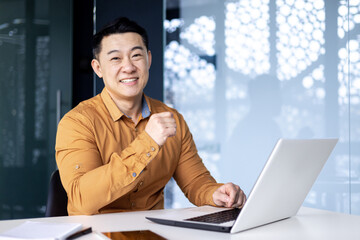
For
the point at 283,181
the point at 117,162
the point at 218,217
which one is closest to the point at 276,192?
Result: the point at 283,181

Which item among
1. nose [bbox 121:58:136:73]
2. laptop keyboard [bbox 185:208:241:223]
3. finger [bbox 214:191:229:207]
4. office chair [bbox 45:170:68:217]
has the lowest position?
office chair [bbox 45:170:68:217]

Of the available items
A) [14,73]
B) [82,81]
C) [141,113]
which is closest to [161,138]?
[141,113]

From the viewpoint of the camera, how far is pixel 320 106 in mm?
3195

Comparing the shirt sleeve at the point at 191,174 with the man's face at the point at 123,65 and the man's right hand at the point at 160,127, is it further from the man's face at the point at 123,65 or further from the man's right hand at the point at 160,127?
the man's right hand at the point at 160,127

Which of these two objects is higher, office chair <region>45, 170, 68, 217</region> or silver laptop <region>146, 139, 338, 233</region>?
silver laptop <region>146, 139, 338, 233</region>

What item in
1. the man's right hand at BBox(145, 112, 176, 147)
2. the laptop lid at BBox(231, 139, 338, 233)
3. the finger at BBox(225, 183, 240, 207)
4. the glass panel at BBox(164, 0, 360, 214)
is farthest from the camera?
the glass panel at BBox(164, 0, 360, 214)

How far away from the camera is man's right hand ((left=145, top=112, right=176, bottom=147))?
1.41 m

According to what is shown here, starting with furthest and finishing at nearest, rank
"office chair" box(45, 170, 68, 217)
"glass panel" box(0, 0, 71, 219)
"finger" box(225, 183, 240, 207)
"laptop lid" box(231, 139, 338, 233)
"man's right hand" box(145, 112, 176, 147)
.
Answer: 1. "glass panel" box(0, 0, 71, 219)
2. "office chair" box(45, 170, 68, 217)
3. "finger" box(225, 183, 240, 207)
4. "man's right hand" box(145, 112, 176, 147)
5. "laptop lid" box(231, 139, 338, 233)

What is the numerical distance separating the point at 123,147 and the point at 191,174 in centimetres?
35

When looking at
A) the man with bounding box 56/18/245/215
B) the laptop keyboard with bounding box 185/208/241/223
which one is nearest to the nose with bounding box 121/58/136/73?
the man with bounding box 56/18/245/215

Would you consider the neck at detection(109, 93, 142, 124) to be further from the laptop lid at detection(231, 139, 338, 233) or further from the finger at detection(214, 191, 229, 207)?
the laptop lid at detection(231, 139, 338, 233)

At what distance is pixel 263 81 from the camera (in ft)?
11.1

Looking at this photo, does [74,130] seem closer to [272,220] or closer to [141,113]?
[141,113]

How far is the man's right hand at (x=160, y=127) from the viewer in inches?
55.5
